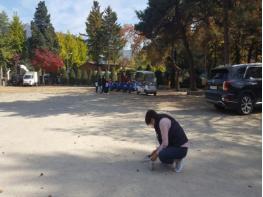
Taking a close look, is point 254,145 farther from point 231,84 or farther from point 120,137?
point 231,84

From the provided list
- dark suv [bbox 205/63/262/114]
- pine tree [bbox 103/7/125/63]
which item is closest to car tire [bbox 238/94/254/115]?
dark suv [bbox 205/63/262/114]

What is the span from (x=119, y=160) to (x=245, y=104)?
8632 millimetres

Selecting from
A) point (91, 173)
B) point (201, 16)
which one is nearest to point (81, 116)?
point (91, 173)

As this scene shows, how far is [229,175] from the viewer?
23.0ft

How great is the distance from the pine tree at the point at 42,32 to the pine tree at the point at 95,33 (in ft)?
21.4

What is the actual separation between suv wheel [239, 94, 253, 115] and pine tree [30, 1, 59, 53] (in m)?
59.6

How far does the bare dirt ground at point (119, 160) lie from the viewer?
6.25m

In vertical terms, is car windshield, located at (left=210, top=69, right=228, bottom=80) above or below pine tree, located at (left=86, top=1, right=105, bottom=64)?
below

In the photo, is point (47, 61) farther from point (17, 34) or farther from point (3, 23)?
point (3, 23)

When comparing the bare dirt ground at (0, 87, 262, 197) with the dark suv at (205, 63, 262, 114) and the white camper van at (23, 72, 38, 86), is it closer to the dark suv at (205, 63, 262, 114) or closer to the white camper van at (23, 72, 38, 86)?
the dark suv at (205, 63, 262, 114)

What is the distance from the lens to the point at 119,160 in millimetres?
8180

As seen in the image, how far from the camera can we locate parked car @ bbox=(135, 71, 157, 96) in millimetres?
29719

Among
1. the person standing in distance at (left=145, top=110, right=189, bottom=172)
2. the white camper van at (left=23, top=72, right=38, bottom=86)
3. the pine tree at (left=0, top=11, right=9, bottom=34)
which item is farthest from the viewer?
the pine tree at (left=0, top=11, right=9, bottom=34)

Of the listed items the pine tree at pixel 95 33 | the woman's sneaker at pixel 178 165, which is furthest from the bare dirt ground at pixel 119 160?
the pine tree at pixel 95 33
